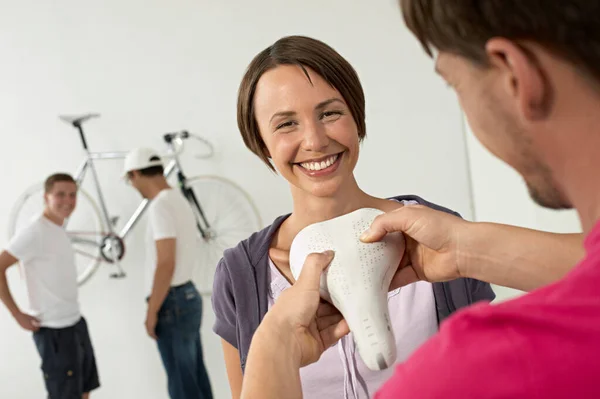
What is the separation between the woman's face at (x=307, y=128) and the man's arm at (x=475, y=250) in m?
0.19

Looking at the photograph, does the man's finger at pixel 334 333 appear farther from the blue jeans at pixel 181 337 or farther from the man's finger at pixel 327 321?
the blue jeans at pixel 181 337

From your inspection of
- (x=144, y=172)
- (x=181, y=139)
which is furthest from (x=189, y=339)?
(x=181, y=139)

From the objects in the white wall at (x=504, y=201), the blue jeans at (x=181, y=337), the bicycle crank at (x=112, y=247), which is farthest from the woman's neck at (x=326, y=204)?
the bicycle crank at (x=112, y=247)

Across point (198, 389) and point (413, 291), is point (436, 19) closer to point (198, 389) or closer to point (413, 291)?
point (413, 291)

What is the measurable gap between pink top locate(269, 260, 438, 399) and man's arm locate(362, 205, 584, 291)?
0.12 metres

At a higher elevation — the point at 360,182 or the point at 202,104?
the point at 202,104

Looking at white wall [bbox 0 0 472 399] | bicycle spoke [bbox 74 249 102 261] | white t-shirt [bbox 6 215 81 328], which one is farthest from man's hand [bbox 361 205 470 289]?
bicycle spoke [bbox 74 249 102 261]

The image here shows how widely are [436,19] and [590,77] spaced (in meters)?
0.11

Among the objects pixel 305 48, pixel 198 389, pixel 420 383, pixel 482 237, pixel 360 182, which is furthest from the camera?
pixel 360 182

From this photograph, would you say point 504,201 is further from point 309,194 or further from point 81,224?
point 81,224

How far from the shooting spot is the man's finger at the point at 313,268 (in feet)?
2.51

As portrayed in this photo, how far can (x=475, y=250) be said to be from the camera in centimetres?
80

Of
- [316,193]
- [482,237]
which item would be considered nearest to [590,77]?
[482,237]

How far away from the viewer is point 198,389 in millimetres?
2797
